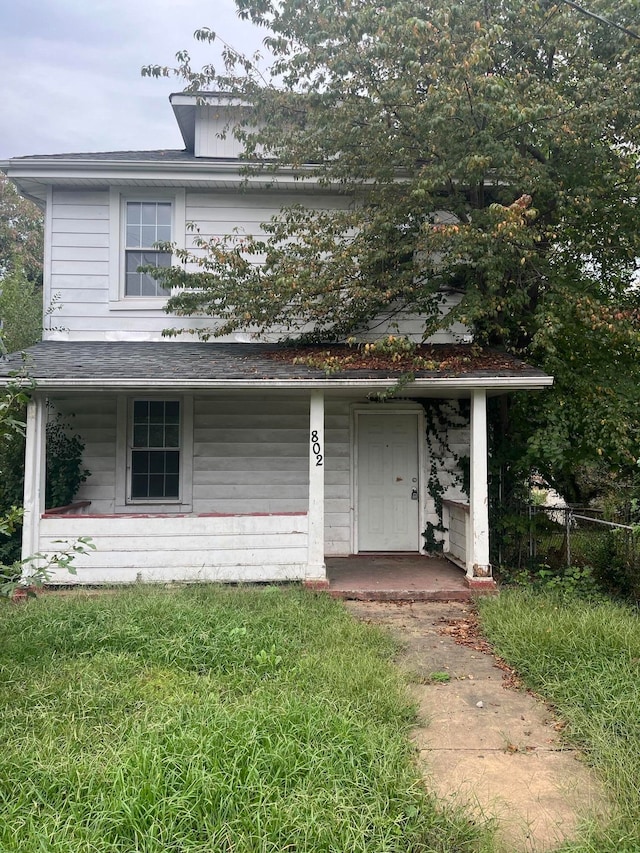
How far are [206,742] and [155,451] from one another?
6.16 metres

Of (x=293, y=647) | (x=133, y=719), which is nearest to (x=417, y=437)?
(x=293, y=647)

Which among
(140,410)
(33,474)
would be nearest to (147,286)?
(140,410)

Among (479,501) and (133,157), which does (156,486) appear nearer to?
(479,501)

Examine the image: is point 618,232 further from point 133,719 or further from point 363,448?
point 133,719

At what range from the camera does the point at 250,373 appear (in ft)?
22.8

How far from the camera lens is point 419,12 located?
688cm

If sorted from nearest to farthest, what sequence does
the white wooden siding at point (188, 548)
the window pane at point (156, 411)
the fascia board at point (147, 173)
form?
the white wooden siding at point (188, 548) < the fascia board at point (147, 173) < the window pane at point (156, 411)

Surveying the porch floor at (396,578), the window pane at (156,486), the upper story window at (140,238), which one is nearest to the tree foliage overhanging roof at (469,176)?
the upper story window at (140,238)

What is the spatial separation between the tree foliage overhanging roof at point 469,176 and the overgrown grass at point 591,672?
6.83 ft

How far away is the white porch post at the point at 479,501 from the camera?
7152 millimetres

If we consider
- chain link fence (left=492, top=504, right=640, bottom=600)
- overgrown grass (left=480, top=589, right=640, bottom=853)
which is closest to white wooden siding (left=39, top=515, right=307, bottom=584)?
overgrown grass (left=480, top=589, right=640, bottom=853)

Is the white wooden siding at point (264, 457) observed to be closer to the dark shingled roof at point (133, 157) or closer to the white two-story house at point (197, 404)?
the white two-story house at point (197, 404)

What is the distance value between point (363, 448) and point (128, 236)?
5.05 meters

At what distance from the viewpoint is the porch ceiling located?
6.76 m
